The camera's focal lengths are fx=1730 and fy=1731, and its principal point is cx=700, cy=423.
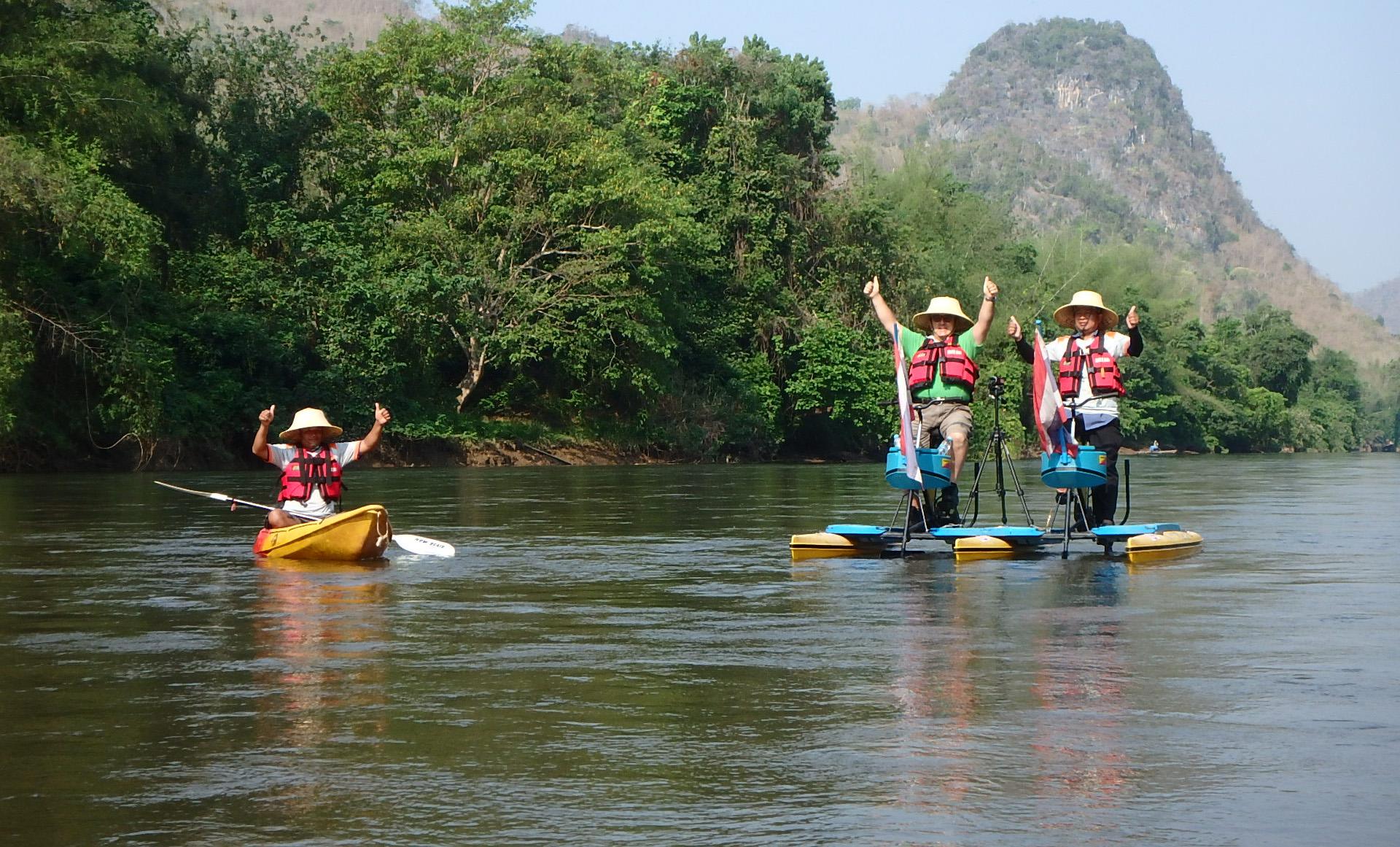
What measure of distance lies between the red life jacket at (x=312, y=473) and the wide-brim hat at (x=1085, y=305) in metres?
6.16

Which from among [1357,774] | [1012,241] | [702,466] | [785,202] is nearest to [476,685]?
[1357,774]

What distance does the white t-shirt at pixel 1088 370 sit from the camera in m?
14.1

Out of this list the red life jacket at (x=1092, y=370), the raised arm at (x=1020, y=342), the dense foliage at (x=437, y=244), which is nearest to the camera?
the raised arm at (x=1020, y=342)

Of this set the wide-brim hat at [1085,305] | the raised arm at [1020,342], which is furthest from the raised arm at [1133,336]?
the raised arm at [1020,342]

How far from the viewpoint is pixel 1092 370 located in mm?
14125

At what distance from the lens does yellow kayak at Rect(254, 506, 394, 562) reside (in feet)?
44.3

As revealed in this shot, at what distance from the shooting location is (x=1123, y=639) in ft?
28.7

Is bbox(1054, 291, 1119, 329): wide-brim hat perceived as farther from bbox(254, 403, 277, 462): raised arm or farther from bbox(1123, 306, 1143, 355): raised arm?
bbox(254, 403, 277, 462): raised arm

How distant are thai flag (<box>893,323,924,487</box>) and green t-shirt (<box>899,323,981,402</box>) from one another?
0.30 m

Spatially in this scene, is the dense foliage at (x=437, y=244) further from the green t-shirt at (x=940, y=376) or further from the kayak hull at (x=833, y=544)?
the green t-shirt at (x=940, y=376)

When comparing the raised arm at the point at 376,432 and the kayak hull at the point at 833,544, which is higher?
the raised arm at the point at 376,432

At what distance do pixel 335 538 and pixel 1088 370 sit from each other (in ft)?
20.4

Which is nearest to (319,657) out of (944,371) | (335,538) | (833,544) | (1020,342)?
(335,538)

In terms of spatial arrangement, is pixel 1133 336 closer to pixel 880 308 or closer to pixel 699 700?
pixel 880 308
